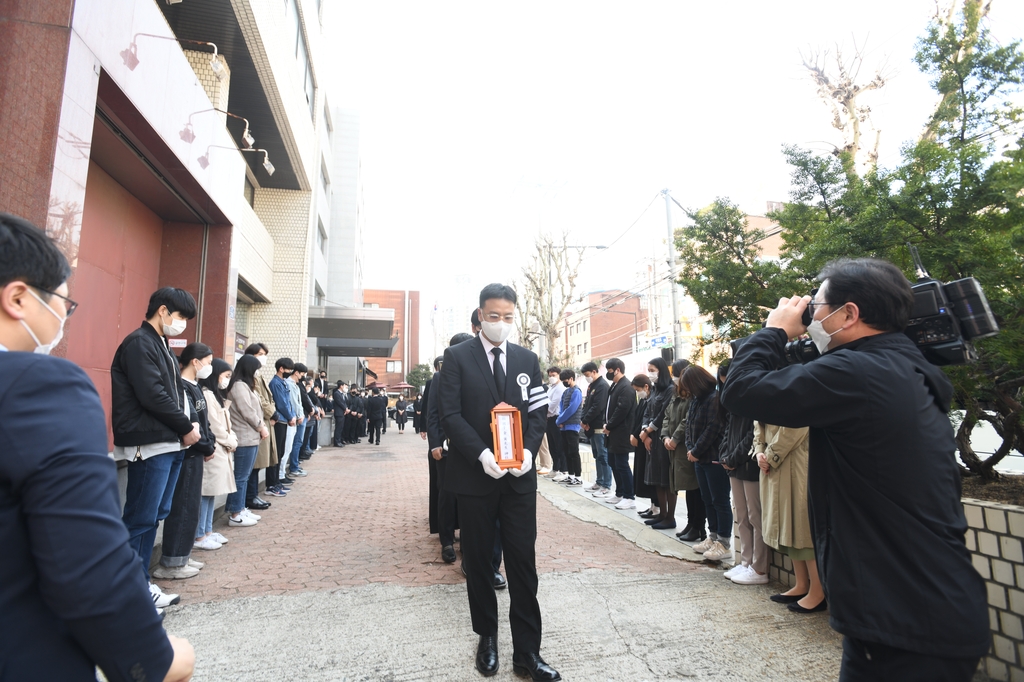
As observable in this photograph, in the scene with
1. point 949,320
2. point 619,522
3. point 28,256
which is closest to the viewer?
point 28,256

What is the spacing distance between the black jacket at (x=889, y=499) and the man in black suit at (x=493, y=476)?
1581 mm

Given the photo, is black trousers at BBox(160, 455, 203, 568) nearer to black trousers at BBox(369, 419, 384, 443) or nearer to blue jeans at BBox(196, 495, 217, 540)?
blue jeans at BBox(196, 495, 217, 540)

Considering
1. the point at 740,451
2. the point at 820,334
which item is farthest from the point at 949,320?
the point at 740,451

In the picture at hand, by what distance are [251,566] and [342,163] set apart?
103 feet

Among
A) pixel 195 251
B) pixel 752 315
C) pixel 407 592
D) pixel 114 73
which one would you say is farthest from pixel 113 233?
pixel 752 315

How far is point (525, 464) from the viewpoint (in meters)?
3.15

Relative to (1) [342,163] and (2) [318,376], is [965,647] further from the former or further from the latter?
(1) [342,163]

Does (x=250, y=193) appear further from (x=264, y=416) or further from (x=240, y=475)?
(x=240, y=475)

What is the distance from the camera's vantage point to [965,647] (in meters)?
1.67

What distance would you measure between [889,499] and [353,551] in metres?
4.98

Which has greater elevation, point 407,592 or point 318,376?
point 318,376

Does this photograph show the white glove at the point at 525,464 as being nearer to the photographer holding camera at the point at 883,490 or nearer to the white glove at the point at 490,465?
the white glove at the point at 490,465

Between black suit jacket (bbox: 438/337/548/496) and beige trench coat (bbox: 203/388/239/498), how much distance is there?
320 cm

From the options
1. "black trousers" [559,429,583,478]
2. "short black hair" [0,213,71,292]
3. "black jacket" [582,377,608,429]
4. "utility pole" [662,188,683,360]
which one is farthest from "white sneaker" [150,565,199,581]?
"utility pole" [662,188,683,360]
